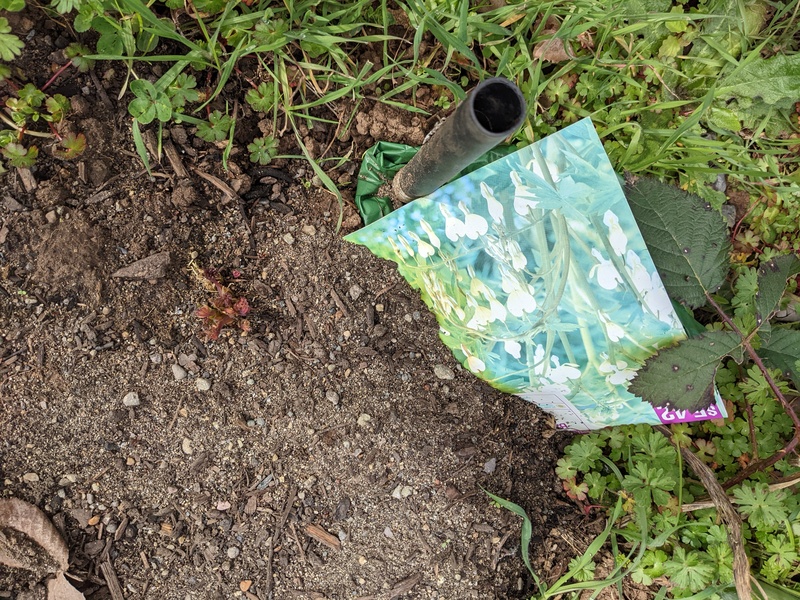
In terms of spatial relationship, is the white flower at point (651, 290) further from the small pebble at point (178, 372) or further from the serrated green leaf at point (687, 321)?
the small pebble at point (178, 372)

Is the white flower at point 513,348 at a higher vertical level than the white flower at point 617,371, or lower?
higher

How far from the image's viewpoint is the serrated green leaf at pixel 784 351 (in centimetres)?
149

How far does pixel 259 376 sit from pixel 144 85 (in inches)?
32.8

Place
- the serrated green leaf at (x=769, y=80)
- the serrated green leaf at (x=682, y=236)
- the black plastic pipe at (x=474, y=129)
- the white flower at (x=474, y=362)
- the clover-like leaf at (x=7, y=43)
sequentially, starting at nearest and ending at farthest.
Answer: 1. the black plastic pipe at (x=474, y=129)
2. the clover-like leaf at (x=7, y=43)
3. the serrated green leaf at (x=682, y=236)
4. the white flower at (x=474, y=362)
5. the serrated green leaf at (x=769, y=80)

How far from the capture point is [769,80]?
1714 mm

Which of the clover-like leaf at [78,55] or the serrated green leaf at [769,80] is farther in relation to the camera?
the serrated green leaf at [769,80]

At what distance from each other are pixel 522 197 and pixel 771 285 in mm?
695

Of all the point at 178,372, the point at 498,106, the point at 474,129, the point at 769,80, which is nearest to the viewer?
the point at 474,129

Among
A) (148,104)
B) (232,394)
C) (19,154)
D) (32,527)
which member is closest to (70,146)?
(19,154)

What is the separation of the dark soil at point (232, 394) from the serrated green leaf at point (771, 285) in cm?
70

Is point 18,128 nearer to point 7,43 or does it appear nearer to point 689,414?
point 7,43

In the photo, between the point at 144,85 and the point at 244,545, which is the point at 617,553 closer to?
the point at 244,545

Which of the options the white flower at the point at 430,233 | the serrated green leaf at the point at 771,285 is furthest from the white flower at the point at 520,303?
the serrated green leaf at the point at 771,285

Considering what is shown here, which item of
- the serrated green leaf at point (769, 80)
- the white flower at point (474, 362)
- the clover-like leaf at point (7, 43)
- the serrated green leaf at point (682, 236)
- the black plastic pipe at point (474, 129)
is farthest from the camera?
the serrated green leaf at point (769, 80)
